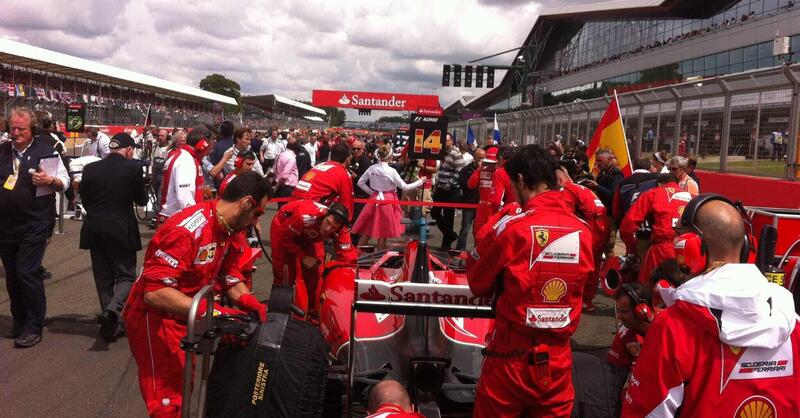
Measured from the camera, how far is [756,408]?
2.04 metres

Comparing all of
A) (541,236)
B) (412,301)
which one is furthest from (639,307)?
(412,301)

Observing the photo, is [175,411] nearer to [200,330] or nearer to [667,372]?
[200,330]

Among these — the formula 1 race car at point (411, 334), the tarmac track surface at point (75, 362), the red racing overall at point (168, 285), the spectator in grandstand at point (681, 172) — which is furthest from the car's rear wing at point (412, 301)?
the spectator in grandstand at point (681, 172)

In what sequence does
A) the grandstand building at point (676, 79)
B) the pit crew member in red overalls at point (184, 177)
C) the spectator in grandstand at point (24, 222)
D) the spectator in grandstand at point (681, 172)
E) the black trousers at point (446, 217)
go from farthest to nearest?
the black trousers at point (446, 217), the grandstand building at point (676, 79), the spectator in grandstand at point (681, 172), the pit crew member in red overalls at point (184, 177), the spectator in grandstand at point (24, 222)

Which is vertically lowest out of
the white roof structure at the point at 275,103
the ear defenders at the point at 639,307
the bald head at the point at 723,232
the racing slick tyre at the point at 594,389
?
the racing slick tyre at the point at 594,389

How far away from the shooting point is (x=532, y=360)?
2.73 metres

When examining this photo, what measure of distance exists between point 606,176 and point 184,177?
5.54 m

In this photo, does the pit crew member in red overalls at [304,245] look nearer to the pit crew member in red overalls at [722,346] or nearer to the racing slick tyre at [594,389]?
the racing slick tyre at [594,389]

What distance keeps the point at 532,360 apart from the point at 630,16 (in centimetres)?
4436

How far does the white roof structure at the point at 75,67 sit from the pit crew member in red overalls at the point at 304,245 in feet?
85.4

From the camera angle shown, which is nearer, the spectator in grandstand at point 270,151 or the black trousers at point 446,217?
the black trousers at point 446,217

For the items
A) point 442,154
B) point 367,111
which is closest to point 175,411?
point 442,154

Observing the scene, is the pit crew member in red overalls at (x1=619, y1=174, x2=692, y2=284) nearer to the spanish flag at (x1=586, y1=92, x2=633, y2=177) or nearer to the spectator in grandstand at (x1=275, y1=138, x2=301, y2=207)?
the spanish flag at (x1=586, y1=92, x2=633, y2=177)

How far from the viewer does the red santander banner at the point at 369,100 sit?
162ft
